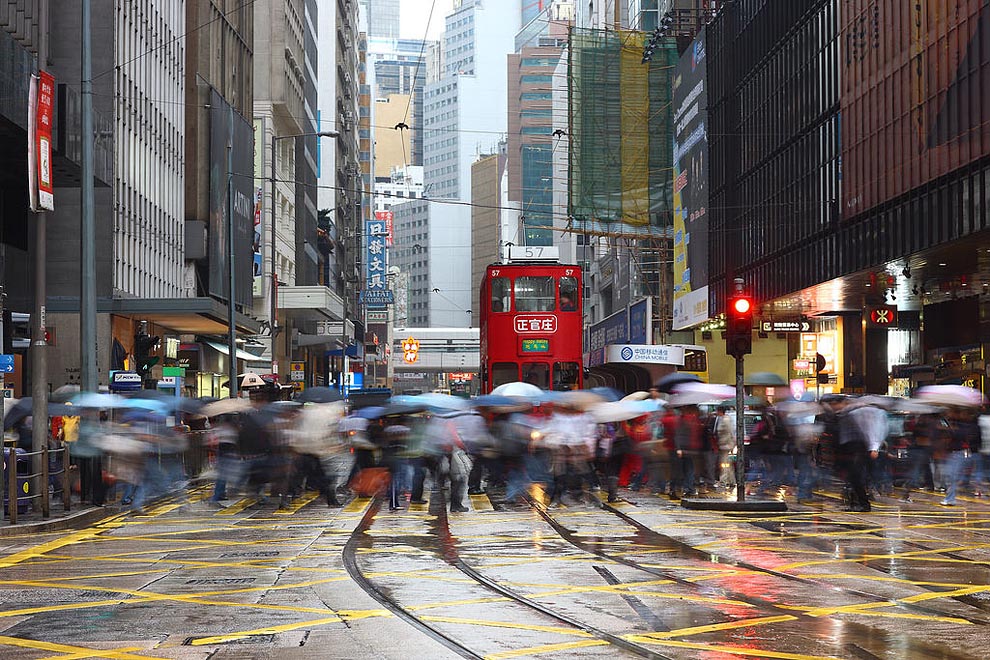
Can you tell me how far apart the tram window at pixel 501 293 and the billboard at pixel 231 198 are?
22855mm

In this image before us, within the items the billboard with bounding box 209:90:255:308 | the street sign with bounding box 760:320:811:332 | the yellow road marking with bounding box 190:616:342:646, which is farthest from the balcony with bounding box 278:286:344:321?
the yellow road marking with bounding box 190:616:342:646

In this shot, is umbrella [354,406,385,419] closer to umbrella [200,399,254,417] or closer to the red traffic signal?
umbrella [200,399,254,417]

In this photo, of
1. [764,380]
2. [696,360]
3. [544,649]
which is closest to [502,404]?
[764,380]

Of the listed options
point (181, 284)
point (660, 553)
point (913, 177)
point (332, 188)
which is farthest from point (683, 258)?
point (660, 553)

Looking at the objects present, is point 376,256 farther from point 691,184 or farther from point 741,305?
point 741,305

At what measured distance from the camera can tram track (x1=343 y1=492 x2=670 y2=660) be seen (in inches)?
344

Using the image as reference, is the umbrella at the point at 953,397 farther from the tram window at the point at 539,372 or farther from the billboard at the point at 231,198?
the billboard at the point at 231,198

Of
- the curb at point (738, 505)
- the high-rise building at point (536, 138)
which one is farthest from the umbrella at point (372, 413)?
the high-rise building at point (536, 138)

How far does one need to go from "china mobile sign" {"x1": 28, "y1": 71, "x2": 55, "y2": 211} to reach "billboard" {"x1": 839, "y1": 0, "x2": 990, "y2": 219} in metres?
21.4

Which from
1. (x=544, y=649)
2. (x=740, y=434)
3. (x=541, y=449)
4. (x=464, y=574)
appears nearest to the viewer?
(x=544, y=649)

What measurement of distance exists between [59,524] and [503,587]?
8679mm

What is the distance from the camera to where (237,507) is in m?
22.0

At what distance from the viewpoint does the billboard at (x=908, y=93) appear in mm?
34344

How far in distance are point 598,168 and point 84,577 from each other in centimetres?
5817
